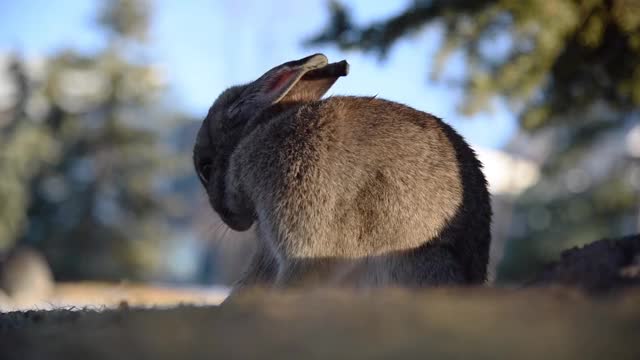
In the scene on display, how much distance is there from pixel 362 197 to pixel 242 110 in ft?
3.71

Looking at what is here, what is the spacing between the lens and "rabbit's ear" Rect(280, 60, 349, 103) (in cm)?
398

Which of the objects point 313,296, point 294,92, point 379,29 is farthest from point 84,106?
point 313,296

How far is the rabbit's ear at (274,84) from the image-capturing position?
3.65 meters

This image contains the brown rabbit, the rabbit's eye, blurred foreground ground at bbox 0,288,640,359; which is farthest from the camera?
the rabbit's eye

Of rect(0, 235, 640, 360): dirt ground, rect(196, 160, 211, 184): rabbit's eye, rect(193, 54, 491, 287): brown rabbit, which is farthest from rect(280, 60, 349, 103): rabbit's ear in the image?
rect(0, 235, 640, 360): dirt ground

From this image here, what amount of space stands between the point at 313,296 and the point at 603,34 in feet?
A: 16.7

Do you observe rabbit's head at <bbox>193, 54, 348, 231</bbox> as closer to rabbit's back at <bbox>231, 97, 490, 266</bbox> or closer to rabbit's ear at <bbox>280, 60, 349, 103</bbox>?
rabbit's ear at <bbox>280, 60, 349, 103</bbox>

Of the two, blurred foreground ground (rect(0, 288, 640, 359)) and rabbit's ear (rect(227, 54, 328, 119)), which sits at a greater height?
rabbit's ear (rect(227, 54, 328, 119))

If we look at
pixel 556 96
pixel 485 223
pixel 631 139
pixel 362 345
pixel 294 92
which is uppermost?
pixel 631 139

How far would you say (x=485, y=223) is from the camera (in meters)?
3.37

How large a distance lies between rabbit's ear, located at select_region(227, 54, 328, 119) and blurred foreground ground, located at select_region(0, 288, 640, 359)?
2.03m

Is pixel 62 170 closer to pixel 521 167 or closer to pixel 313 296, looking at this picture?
pixel 521 167

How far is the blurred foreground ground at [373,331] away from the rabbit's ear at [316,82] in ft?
7.63

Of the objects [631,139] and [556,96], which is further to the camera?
[631,139]
